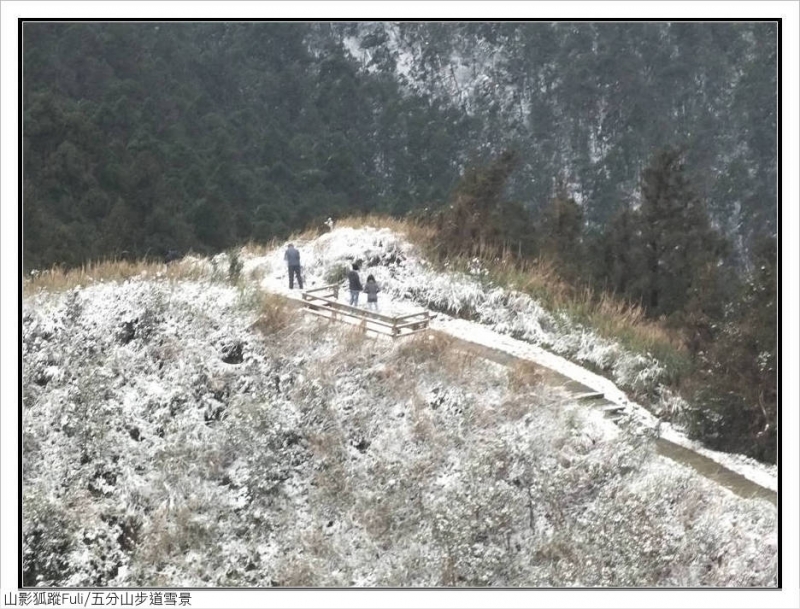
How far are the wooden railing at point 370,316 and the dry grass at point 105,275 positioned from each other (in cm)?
227

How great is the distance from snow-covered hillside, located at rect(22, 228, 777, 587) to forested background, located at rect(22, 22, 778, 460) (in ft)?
42.1

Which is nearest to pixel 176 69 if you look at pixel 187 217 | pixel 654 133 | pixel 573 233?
pixel 187 217

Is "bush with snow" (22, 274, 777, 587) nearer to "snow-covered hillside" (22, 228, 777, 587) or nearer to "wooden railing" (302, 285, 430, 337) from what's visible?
"snow-covered hillside" (22, 228, 777, 587)

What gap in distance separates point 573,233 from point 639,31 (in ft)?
260

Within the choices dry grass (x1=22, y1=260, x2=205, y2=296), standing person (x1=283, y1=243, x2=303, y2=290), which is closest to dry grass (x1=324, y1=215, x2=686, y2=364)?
standing person (x1=283, y1=243, x2=303, y2=290)

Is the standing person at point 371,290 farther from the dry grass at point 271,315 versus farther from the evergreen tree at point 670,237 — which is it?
the evergreen tree at point 670,237

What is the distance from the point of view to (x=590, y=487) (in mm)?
11625

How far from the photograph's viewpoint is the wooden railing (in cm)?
1418

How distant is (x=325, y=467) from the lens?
12406 mm

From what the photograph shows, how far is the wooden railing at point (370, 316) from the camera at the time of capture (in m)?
14.2

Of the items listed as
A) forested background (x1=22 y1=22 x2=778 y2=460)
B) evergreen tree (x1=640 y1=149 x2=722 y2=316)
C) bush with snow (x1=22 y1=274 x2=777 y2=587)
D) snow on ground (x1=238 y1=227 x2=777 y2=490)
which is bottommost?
bush with snow (x1=22 y1=274 x2=777 y2=587)

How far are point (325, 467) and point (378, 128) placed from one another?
81.5 m

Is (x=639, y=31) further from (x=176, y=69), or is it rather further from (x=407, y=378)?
(x=407, y=378)

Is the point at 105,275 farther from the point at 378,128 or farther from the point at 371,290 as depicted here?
the point at 378,128
